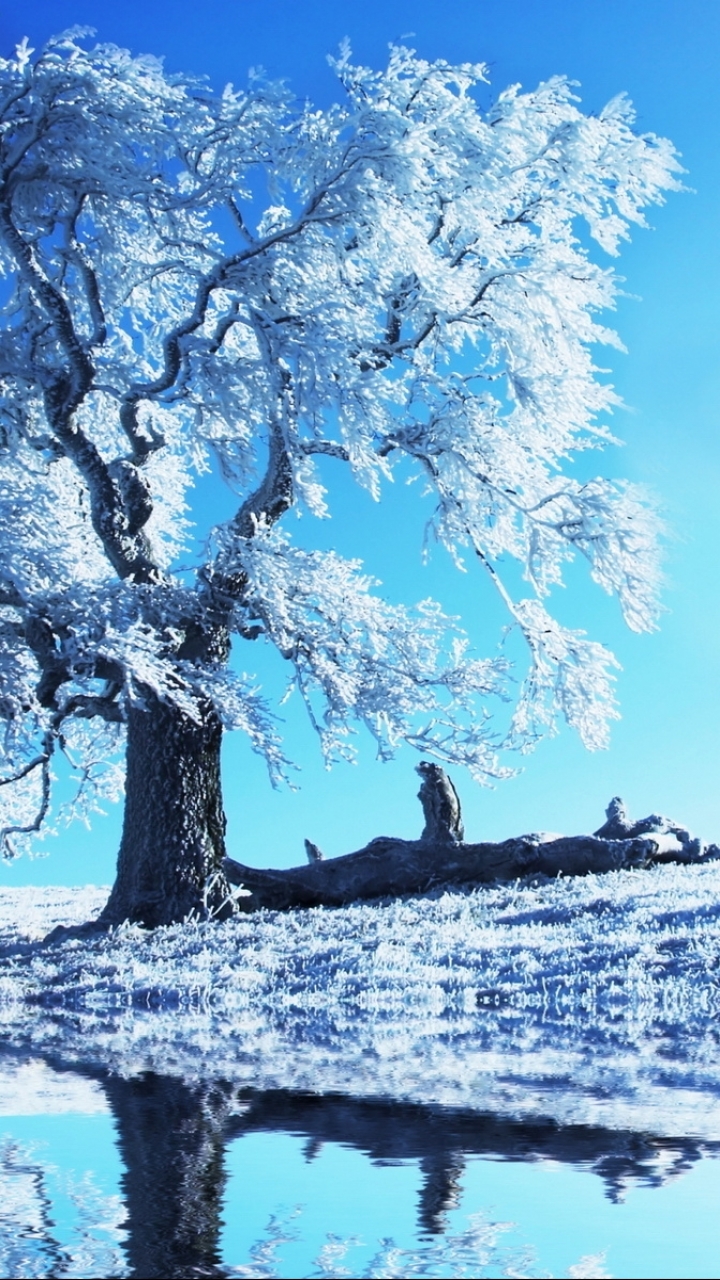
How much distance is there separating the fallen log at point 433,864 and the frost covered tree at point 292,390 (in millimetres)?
1191

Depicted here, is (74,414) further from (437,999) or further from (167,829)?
(437,999)

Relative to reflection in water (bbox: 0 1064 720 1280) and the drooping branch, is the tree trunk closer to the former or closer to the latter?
the drooping branch

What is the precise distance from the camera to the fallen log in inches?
675

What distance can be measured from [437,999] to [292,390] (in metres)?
8.33

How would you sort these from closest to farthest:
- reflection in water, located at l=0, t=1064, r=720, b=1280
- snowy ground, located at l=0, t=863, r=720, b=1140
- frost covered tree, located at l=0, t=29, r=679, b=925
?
reflection in water, located at l=0, t=1064, r=720, b=1280 < snowy ground, located at l=0, t=863, r=720, b=1140 < frost covered tree, located at l=0, t=29, r=679, b=925

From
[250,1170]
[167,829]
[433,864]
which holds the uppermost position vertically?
[167,829]

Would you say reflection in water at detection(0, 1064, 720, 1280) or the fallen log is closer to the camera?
reflection in water at detection(0, 1064, 720, 1280)

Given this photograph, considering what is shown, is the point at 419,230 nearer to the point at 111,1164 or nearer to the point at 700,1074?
the point at 700,1074

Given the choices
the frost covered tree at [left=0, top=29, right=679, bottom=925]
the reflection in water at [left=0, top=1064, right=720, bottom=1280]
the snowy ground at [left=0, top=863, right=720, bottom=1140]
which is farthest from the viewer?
the frost covered tree at [left=0, top=29, right=679, bottom=925]

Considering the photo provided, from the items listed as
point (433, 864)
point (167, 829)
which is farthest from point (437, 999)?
point (433, 864)

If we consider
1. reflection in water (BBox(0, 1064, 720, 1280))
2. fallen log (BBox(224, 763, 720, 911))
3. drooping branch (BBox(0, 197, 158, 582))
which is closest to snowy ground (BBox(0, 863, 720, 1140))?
reflection in water (BBox(0, 1064, 720, 1280))

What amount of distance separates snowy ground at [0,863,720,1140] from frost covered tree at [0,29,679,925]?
2.27 metres

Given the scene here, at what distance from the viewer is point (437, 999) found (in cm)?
914

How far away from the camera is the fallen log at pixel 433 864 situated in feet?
56.3
